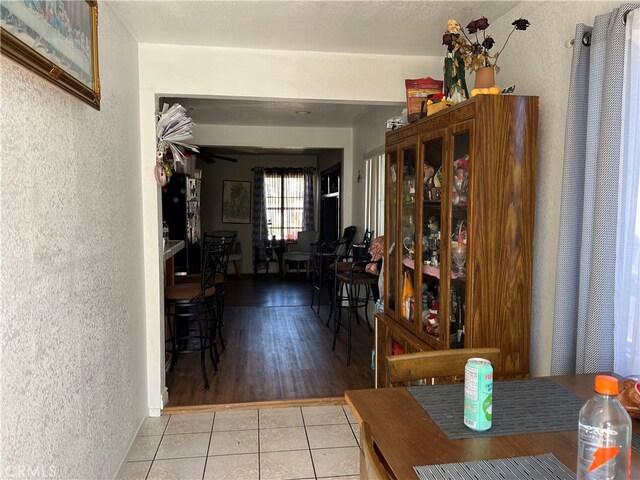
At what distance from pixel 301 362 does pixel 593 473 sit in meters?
3.19

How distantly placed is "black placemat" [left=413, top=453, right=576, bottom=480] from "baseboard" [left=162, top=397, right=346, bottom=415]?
2.15m

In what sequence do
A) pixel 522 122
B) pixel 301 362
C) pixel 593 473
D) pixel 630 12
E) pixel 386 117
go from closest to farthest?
1. pixel 593 473
2. pixel 630 12
3. pixel 522 122
4. pixel 301 362
5. pixel 386 117

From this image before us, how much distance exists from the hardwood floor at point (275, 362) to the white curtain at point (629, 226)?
2.08m

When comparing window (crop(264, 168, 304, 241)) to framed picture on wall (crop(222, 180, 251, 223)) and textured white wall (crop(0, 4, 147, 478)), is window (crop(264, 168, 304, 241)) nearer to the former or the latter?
framed picture on wall (crop(222, 180, 251, 223))

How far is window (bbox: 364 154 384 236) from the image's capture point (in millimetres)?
4840

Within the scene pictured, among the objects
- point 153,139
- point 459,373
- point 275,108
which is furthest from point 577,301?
point 275,108

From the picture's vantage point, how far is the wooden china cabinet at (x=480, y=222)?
1.89m

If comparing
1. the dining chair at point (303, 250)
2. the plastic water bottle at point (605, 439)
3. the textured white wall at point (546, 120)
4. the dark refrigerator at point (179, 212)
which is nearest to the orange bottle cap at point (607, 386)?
A: the plastic water bottle at point (605, 439)

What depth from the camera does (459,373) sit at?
5.31 feet

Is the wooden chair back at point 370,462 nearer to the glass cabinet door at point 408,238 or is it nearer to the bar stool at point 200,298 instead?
the glass cabinet door at point 408,238

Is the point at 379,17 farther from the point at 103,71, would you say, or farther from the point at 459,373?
the point at 459,373

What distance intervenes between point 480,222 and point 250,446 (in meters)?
1.74

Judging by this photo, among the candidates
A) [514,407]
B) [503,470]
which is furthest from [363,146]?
[503,470]

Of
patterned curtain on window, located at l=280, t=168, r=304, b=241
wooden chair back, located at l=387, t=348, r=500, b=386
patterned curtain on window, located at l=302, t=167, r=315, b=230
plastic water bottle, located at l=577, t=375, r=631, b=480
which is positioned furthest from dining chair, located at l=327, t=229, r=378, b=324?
patterned curtain on window, located at l=280, t=168, r=304, b=241
